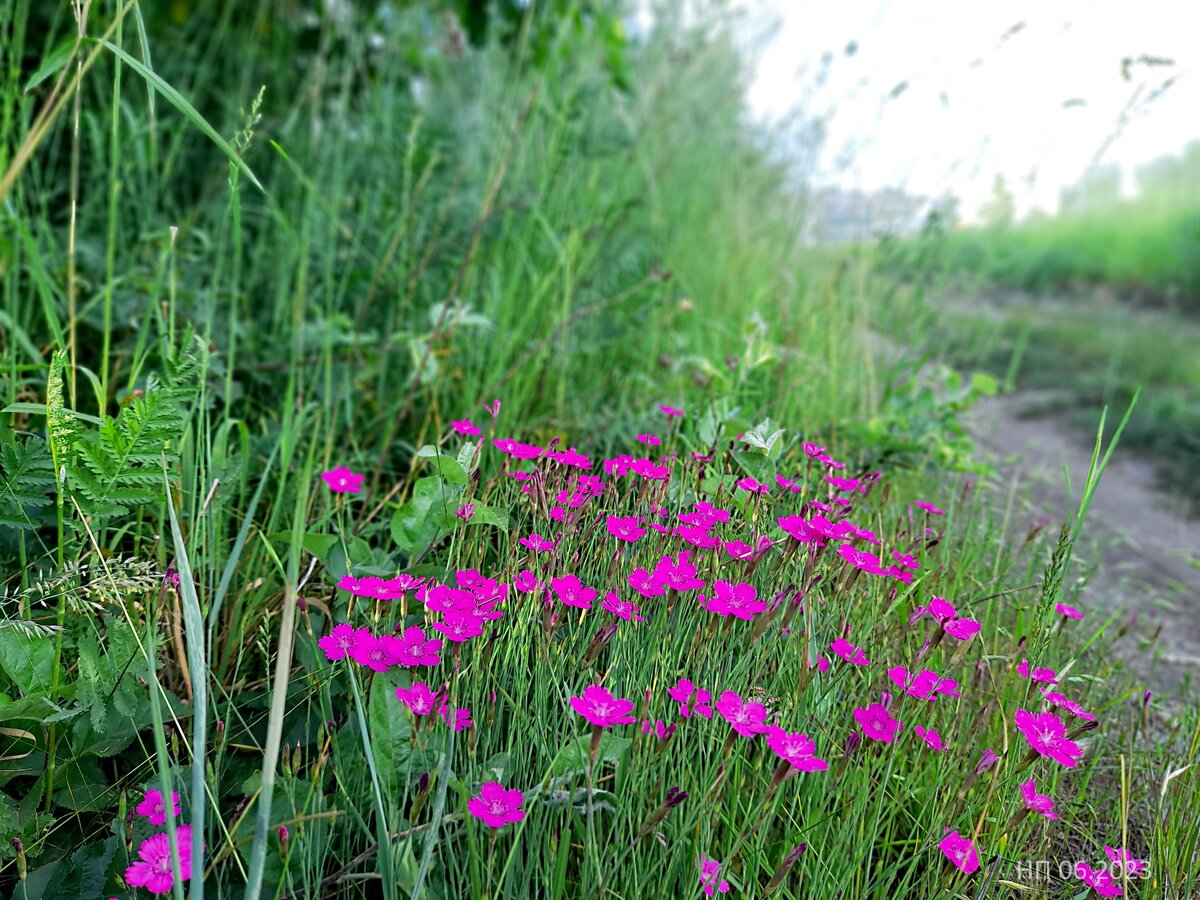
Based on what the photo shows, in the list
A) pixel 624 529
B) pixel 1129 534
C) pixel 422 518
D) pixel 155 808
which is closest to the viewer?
pixel 155 808

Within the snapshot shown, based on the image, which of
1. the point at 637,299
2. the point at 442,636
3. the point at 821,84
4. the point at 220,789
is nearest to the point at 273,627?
the point at 220,789

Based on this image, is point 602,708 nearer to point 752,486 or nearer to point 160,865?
point 160,865

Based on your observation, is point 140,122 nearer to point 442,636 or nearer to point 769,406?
point 769,406

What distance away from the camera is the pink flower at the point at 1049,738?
3.18 feet

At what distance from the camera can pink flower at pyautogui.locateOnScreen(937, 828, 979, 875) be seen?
91cm

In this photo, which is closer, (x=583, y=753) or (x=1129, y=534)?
(x=583, y=753)

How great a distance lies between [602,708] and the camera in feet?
2.98

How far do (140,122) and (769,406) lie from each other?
200cm

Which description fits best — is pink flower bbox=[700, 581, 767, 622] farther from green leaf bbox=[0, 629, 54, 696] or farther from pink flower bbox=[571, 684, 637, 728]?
green leaf bbox=[0, 629, 54, 696]

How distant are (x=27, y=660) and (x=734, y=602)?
0.92 meters

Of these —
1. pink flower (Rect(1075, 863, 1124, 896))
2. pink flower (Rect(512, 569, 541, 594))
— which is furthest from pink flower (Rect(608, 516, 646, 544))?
pink flower (Rect(1075, 863, 1124, 896))

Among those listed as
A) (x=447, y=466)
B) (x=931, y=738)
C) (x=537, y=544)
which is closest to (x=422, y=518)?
(x=447, y=466)

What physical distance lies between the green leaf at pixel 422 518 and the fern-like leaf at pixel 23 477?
1.60 ft

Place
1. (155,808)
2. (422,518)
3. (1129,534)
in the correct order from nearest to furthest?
(155,808)
(422,518)
(1129,534)
